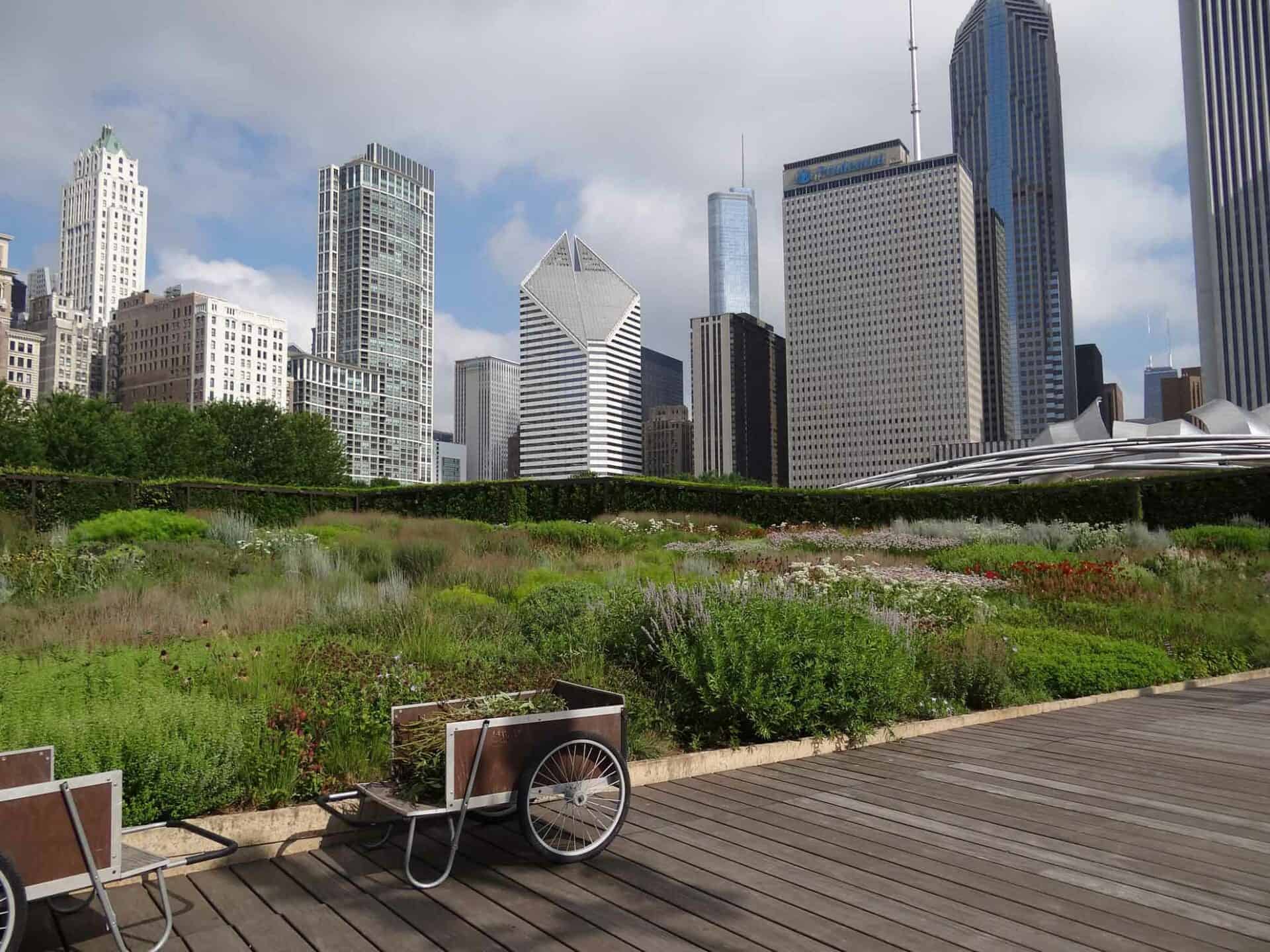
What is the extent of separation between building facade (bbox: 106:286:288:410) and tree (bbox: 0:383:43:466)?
289 feet

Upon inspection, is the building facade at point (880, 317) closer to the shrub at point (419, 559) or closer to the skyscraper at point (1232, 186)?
the skyscraper at point (1232, 186)

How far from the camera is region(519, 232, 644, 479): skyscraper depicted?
7018 inches

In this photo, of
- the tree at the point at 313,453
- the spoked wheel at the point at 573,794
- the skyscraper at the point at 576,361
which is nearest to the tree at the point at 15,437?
the tree at the point at 313,453

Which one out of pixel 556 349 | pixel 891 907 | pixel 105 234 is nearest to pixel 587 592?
pixel 891 907

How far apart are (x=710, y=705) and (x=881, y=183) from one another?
179484 mm

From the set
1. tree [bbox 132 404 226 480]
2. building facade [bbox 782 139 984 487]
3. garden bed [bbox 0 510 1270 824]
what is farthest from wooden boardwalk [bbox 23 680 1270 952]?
building facade [bbox 782 139 984 487]

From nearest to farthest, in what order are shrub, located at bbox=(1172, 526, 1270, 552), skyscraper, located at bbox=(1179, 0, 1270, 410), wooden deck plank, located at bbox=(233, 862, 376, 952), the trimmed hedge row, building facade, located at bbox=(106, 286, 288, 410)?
wooden deck plank, located at bbox=(233, 862, 376, 952) → shrub, located at bbox=(1172, 526, 1270, 552) → the trimmed hedge row → skyscraper, located at bbox=(1179, 0, 1270, 410) → building facade, located at bbox=(106, 286, 288, 410)

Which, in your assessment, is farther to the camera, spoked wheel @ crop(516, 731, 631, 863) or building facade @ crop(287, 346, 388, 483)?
building facade @ crop(287, 346, 388, 483)

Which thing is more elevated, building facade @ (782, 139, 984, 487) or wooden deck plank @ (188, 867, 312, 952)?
building facade @ (782, 139, 984, 487)

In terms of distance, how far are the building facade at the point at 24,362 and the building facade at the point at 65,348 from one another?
9936 mm

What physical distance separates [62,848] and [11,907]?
0.81 ft

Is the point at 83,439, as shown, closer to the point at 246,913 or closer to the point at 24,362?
the point at 246,913

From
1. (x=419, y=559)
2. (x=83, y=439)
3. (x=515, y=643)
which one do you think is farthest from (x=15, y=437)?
(x=515, y=643)

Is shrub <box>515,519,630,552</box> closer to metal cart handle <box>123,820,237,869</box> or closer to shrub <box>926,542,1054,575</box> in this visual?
shrub <box>926,542,1054,575</box>
